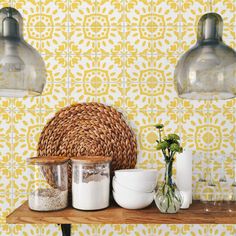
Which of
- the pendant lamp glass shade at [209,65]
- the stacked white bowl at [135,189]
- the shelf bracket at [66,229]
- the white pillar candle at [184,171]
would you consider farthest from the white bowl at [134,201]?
the pendant lamp glass shade at [209,65]

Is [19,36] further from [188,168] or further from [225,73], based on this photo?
[188,168]

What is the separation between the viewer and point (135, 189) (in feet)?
4.02

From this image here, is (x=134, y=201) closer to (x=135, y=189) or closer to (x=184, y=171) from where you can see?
(x=135, y=189)

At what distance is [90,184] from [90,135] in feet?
0.89

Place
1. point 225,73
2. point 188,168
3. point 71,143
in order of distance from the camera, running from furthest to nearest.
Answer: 1. point 71,143
2. point 188,168
3. point 225,73

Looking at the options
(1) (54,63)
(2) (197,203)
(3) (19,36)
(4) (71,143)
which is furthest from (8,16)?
(2) (197,203)

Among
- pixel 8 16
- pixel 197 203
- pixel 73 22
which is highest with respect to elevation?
pixel 73 22

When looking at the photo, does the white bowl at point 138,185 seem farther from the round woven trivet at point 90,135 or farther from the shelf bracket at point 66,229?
the shelf bracket at point 66,229

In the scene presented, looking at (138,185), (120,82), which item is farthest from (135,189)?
(120,82)

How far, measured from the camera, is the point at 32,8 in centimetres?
148

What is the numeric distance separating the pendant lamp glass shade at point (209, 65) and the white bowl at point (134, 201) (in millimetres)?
450

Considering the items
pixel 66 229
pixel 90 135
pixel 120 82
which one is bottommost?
pixel 66 229

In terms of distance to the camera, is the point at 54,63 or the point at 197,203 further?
the point at 54,63

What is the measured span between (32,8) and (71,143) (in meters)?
0.62
